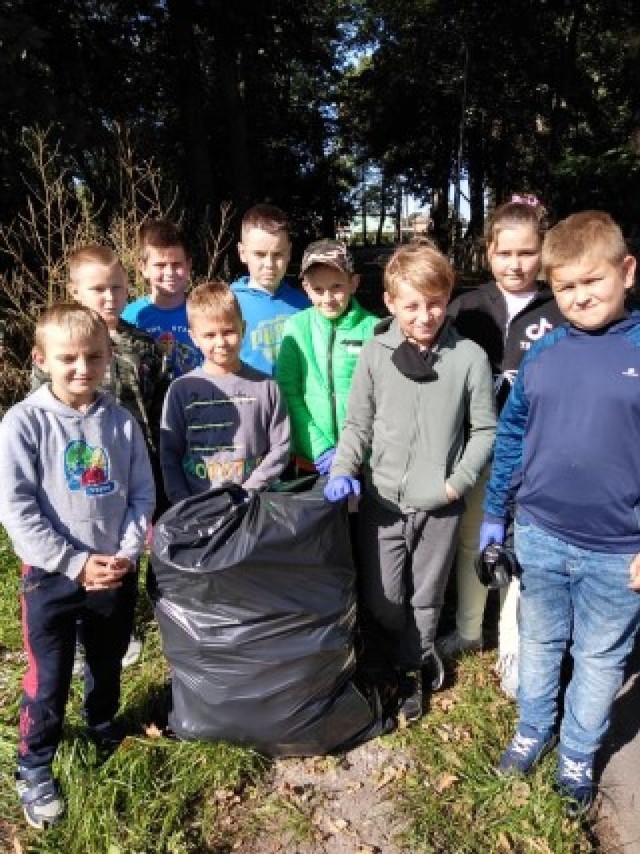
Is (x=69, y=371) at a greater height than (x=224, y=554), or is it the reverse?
(x=69, y=371)

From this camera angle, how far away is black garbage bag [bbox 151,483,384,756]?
7.11ft

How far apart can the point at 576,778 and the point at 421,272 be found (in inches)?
A: 68.3

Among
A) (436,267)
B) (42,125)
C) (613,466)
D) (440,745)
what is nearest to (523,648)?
(440,745)

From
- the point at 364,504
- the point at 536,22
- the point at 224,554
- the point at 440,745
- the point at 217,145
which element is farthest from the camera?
the point at 536,22

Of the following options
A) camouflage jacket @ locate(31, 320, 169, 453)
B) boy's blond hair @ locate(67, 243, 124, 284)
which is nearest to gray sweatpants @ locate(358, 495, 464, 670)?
camouflage jacket @ locate(31, 320, 169, 453)

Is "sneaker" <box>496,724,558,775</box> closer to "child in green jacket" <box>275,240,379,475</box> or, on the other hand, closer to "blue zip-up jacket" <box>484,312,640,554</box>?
"blue zip-up jacket" <box>484,312,640,554</box>

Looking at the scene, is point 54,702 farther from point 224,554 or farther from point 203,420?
point 203,420

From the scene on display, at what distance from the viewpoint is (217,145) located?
15.1 meters

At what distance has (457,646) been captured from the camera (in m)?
3.10

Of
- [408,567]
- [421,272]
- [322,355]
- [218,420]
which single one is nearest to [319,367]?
[322,355]

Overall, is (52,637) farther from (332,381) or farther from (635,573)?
(635,573)

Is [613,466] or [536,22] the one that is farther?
[536,22]

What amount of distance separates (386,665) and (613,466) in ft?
4.72

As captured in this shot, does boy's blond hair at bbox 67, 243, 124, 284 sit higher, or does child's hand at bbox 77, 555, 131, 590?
boy's blond hair at bbox 67, 243, 124, 284
